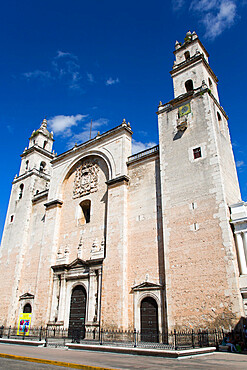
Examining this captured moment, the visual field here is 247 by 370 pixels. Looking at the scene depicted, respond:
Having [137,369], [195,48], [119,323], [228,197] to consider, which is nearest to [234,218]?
[228,197]

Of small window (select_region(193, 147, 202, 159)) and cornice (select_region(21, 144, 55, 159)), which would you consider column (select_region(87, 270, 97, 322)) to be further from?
cornice (select_region(21, 144, 55, 159))

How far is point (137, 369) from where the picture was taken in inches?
264

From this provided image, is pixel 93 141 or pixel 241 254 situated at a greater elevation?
pixel 93 141

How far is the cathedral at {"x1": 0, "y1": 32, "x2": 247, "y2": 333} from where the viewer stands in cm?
1408

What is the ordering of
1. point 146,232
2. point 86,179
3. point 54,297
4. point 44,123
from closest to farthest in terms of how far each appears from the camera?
point 146,232 < point 54,297 < point 86,179 < point 44,123

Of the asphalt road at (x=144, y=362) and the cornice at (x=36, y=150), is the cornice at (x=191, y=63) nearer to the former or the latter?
the cornice at (x=36, y=150)

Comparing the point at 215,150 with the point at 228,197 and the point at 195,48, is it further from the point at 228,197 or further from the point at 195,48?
the point at 195,48

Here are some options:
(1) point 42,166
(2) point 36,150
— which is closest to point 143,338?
(1) point 42,166

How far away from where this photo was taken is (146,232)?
17.8 metres

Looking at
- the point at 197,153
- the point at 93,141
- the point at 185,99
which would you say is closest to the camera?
the point at 197,153

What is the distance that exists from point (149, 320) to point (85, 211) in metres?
10.1

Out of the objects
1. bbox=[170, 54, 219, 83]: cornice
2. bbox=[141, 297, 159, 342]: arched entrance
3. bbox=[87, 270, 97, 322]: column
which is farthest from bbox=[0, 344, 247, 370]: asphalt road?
bbox=[170, 54, 219, 83]: cornice

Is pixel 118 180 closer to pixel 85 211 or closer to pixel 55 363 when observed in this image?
pixel 85 211

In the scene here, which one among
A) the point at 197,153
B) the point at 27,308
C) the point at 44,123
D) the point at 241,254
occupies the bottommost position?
the point at 27,308
